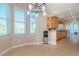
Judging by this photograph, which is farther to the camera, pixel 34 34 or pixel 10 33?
pixel 34 34

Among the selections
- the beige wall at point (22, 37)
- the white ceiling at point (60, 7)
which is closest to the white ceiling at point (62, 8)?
the white ceiling at point (60, 7)

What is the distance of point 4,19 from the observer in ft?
19.6

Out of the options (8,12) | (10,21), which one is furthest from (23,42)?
(8,12)

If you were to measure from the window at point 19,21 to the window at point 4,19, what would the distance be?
113 centimetres

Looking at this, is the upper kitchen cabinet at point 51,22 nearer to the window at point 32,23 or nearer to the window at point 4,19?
the window at point 32,23

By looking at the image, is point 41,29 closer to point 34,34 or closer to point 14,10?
point 34,34

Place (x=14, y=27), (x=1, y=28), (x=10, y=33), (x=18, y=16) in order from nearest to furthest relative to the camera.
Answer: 1. (x=1, y=28)
2. (x=10, y=33)
3. (x=14, y=27)
4. (x=18, y=16)

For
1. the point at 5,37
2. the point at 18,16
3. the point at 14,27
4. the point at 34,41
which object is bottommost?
the point at 34,41

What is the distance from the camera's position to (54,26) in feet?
28.8

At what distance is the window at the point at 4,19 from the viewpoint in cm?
571

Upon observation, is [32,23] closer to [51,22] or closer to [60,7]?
[51,22]

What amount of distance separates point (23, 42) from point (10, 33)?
1.71m

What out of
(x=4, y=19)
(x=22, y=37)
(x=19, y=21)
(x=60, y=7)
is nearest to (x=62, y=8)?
(x=60, y=7)

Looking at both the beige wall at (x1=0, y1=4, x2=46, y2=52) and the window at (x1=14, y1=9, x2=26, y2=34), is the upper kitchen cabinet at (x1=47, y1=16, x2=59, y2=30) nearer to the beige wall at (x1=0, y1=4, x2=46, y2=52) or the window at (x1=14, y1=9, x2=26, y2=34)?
the beige wall at (x1=0, y1=4, x2=46, y2=52)
